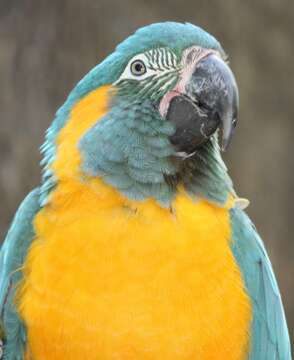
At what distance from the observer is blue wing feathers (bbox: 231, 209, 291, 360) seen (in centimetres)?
238

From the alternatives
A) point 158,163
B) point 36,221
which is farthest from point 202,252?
point 36,221

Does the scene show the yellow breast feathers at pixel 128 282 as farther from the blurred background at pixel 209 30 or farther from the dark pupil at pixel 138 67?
the blurred background at pixel 209 30

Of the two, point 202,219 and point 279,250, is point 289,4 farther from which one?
point 202,219

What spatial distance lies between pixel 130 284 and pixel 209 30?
3.01 m

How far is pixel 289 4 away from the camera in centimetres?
523

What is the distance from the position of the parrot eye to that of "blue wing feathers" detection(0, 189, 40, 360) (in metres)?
0.43

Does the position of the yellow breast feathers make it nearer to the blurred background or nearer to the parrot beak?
the parrot beak

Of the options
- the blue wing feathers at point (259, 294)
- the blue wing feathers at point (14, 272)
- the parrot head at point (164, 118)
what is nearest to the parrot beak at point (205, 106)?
the parrot head at point (164, 118)

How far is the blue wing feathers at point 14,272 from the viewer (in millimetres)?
2334

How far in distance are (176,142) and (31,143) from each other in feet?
7.49

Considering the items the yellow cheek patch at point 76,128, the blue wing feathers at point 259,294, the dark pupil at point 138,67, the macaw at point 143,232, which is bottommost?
the blue wing feathers at point 259,294

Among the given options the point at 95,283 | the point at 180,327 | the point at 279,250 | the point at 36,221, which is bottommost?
the point at 279,250

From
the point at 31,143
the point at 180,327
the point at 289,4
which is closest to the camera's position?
the point at 180,327

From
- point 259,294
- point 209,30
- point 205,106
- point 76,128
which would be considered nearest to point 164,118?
point 205,106
